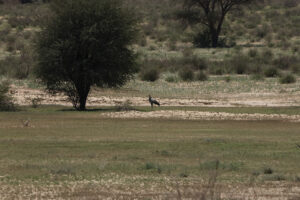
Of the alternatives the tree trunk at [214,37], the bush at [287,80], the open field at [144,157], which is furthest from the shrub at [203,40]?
the open field at [144,157]

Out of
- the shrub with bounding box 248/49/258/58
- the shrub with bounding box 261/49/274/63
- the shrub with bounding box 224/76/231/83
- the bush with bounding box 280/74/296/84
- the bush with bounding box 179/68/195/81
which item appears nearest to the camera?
the bush with bounding box 280/74/296/84

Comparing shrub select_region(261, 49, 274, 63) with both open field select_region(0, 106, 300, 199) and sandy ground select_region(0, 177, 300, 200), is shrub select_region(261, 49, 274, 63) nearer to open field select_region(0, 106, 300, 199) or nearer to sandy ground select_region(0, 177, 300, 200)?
open field select_region(0, 106, 300, 199)

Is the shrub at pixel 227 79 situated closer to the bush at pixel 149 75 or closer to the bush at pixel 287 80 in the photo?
the bush at pixel 287 80

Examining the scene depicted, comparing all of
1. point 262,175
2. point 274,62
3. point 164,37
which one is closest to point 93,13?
point 262,175

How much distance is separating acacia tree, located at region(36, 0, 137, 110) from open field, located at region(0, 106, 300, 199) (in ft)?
9.78

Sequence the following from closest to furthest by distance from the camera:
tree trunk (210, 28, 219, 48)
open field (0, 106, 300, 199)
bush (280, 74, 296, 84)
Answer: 1. open field (0, 106, 300, 199)
2. bush (280, 74, 296, 84)
3. tree trunk (210, 28, 219, 48)

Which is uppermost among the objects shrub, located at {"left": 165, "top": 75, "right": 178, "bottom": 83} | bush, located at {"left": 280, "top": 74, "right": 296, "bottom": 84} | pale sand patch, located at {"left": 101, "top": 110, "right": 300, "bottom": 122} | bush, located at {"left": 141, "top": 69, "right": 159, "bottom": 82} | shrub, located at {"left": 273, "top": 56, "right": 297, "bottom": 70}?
shrub, located at {"left": 273, "top": 56, "right": 297, "bottom": 70}

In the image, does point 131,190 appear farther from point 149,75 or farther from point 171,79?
point 149,75

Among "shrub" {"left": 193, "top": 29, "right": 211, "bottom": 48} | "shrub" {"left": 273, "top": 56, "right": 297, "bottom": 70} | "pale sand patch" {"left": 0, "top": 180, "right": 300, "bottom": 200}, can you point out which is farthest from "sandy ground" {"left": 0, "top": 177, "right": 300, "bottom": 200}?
"shrub" {"left": 193, "top": 29, "right": 211, "bottom": 48}

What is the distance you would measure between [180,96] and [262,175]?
24932 millimetres

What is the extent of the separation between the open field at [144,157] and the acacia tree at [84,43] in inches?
117

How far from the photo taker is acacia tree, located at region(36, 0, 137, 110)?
33000 millimetres

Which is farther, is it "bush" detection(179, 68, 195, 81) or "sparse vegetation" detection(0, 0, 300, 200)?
"bush" detection(179, 68, 195, 81)

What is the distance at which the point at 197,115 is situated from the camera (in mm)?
30719
